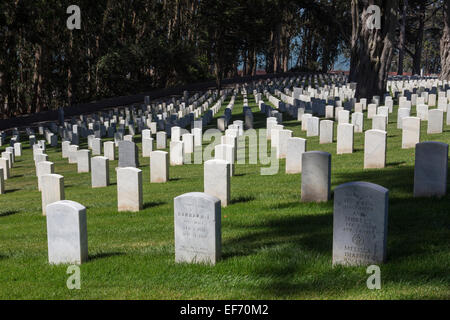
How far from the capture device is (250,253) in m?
6.57

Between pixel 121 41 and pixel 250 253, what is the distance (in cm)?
4547

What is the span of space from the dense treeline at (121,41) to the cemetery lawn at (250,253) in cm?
2514

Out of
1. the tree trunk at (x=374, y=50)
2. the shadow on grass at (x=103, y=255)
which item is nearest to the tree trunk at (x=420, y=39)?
the tree trunk at (x=374, y=50)

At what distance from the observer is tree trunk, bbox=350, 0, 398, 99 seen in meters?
26.0

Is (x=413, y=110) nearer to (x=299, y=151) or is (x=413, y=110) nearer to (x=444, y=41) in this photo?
(x=299, y=151)

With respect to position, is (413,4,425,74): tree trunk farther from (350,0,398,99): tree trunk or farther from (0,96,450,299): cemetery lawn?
(0,96,450,299): cemetery lawn

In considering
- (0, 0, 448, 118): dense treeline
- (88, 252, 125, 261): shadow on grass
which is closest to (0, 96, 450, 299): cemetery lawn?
(88, 252, 125, 261): shadow on grass

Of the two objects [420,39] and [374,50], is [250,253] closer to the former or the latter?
[374,50]

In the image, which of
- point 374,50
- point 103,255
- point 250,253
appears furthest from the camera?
point 374,50

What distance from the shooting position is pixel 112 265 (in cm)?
650

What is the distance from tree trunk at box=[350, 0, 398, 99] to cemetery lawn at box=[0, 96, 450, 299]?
16433mm

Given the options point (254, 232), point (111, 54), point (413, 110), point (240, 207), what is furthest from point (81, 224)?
point (111, 54)

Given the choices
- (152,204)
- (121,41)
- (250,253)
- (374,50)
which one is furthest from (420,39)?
(250,253)

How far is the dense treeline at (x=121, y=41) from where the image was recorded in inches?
1508
